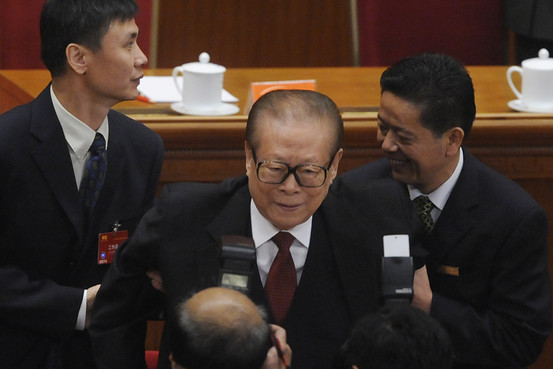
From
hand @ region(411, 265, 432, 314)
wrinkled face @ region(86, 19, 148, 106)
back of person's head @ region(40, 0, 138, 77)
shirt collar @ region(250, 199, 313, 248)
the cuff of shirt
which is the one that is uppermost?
back of person's head @ region(40, 0, 138, 77)

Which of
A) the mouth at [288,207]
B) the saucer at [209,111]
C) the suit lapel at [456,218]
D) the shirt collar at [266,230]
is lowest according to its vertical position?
the suit lapel at [456,218]

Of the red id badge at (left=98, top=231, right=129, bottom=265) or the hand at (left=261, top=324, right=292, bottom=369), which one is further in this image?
the red id badge at (left=98, top=231, right=129, bottom=265)

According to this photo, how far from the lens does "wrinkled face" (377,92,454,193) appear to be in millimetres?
1954

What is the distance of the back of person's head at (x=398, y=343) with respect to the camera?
4.34ft

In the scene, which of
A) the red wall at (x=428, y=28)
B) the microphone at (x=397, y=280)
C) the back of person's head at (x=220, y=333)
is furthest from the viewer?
the red wall at (x=428, y=28)

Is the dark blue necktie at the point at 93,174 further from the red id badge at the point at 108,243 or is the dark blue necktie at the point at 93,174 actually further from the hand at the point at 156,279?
the hand at the point at 156,279

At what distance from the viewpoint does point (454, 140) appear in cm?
198

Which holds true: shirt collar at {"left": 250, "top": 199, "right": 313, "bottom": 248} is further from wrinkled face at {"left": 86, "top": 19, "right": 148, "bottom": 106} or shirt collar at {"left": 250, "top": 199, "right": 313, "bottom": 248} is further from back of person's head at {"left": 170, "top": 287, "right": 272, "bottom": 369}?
wrinkled face at {"left": 86, "top": 19, "right": 148, "bottom": 106}

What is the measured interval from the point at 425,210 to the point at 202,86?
2.76 feet

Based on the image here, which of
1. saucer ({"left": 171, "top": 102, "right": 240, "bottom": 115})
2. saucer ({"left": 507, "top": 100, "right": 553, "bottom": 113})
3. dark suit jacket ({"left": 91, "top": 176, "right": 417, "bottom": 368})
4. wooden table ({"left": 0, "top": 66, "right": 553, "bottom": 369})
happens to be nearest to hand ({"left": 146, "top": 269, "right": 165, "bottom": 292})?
dark suit jacket ({"left": 91, "top": 176, "right": 417, "bottom": 368})

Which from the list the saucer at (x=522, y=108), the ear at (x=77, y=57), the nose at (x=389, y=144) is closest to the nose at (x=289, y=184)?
the nose at (x=389, y=144)

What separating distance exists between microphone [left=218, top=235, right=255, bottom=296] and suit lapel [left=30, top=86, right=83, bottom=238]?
65cm

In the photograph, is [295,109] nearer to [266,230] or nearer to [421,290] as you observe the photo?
[266,230]

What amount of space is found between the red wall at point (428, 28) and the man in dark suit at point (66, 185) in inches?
70.6
